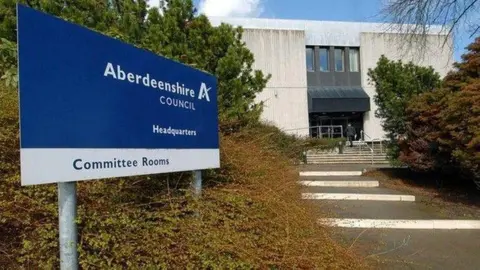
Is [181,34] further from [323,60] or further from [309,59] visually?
[323,60]

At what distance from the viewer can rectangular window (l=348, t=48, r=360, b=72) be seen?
35.8m

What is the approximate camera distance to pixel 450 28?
1030cm

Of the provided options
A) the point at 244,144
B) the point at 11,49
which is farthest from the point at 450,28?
the point at 11,49

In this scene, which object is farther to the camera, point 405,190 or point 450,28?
point 405,190

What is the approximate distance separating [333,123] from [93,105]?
3522 cm

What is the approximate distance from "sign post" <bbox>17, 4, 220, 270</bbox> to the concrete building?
2763 cm

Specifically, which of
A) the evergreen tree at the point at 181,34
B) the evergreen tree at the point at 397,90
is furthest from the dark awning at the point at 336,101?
the evergreen tree at the point at 181,34

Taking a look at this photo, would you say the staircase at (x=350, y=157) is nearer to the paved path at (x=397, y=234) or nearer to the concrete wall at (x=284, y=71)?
the concrete wall at (x=284, y=71)

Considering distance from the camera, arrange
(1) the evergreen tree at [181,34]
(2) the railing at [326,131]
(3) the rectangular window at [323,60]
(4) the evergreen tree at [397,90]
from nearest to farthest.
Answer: (1) the evergreen tree at [181,34] < (4) the evergreen tree at [397,90] < (2) the railing at [326,131] < (3) the rectangular window at [323,60]

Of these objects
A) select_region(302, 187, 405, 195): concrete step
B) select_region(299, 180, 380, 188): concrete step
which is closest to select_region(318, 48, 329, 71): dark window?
select_region(299, 180, 380, 188): concrete step

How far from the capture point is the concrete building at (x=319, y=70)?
32406 millimetres

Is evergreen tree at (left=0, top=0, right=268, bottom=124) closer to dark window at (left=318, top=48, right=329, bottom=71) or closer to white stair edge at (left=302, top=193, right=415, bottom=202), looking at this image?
white stair edge at (left=302, top=193, right=415, bottom=202)

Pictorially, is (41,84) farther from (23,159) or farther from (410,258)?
(410,258)

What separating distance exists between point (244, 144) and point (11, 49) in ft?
9.24
